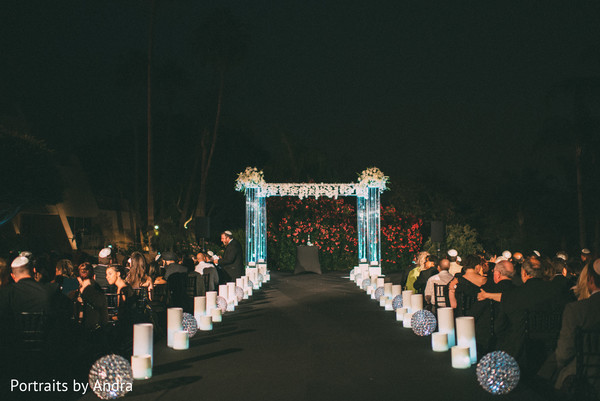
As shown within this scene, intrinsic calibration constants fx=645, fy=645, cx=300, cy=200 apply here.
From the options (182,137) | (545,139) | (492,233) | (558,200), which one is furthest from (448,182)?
(182,137)

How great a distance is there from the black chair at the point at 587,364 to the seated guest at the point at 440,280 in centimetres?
410

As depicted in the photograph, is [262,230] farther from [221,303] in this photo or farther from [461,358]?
[461,358]

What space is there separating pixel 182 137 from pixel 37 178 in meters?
27.1

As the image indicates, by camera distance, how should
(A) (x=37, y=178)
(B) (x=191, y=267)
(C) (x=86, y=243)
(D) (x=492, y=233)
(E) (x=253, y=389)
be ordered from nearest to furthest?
(E) (x=253, y=389) < (B) (x=191, y=267) < (A) (x=37, y=178) < (C) (x=86, y=243) < (D) (x=492, y=233)

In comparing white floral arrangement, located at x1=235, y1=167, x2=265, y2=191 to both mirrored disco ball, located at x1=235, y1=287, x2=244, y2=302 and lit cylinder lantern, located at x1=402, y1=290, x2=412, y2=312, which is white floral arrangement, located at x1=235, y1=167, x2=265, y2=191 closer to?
mirrored disco ball, located at x1=235, y1=287, x2=244, y2=302

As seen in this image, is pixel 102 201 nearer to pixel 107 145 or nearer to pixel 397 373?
pixel 107 145

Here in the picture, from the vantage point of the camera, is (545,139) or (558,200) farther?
(558,200)

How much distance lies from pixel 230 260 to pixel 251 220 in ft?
22.9

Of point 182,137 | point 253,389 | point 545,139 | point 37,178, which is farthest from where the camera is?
point 182,137

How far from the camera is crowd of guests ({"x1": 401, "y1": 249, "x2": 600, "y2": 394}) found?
505 cm

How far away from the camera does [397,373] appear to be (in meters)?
6.44

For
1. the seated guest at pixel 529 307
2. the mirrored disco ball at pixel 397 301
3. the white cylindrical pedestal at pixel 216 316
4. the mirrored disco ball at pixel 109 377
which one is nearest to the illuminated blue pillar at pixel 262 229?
the mirrored disco ball at pixel 397 301

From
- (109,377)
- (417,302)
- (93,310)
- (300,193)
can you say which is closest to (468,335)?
(417,302)

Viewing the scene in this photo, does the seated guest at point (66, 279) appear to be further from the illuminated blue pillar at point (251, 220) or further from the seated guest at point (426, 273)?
the illuminated blue pillar at point (251, 220)
